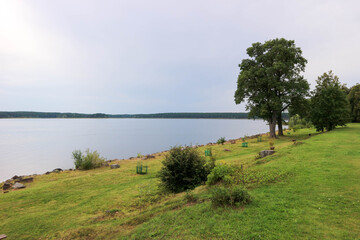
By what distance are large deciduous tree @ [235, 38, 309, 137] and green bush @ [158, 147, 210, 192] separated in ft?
65.9

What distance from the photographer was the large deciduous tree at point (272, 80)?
25.8m

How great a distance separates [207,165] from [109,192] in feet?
17.3

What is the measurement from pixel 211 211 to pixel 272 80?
84.4 feet

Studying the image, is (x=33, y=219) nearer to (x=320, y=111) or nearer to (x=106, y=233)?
(x=106, y=233)

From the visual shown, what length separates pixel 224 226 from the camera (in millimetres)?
4152

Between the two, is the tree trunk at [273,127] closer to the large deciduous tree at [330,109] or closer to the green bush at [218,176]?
the large deciduous tree at [330,109]

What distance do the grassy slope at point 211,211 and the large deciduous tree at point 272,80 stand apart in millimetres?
17868

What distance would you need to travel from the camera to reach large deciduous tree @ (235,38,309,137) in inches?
1014

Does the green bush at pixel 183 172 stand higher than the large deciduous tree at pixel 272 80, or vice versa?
the large deciduous tree at pixel 272 80

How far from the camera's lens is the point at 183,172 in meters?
8.78

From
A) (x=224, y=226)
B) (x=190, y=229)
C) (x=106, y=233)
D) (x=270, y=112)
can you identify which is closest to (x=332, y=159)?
(x=224, y=226)

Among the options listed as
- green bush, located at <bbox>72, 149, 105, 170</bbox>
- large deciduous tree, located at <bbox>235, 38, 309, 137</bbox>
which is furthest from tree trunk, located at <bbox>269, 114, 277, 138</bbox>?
green bush, located at <bbox>72, 149, 105, 170</bbox>

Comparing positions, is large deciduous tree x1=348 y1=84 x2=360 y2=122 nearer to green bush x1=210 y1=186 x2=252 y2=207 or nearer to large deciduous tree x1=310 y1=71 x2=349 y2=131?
large deciduous tree x1=310 y1=71 x2=349 y2=131

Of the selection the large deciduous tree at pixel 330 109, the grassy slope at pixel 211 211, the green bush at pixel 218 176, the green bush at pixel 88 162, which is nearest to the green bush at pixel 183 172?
the grassy slope at pixel 211 211
